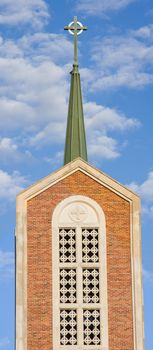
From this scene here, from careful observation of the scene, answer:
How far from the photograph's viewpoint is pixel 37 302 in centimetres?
4959

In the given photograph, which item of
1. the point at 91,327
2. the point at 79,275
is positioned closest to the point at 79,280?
the point at 79,275

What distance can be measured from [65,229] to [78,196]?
5.65 ft

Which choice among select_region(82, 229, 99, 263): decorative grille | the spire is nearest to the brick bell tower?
select_region(82, 229, 99, 263): decorative grille

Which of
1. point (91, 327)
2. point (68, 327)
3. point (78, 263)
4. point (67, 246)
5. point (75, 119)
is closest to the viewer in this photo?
point (68, 327)

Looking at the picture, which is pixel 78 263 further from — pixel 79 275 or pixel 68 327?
pixel 68 327

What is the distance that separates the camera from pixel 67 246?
2002 inches

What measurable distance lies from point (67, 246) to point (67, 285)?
188 cm

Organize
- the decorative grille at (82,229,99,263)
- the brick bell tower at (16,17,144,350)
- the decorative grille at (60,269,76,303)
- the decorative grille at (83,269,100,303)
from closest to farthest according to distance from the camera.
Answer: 1. the brick bell tower at (16,17,144,350)
2. the decorative grille at (60,269,76,303)
3. the decorative grille at (83,269,100,303)
4. the decorative grille at (82,229,99,263)

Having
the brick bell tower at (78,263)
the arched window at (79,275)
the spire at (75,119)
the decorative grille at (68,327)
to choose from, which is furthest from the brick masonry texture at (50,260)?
the spire at (75,119)

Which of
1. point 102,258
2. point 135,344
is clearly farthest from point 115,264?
point 135,344

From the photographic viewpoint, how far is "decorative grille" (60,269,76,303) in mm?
49906

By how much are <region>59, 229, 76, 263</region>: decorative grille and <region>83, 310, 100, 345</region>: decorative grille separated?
2639 mm

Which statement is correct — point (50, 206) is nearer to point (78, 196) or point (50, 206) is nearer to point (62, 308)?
A: point (78, 196)

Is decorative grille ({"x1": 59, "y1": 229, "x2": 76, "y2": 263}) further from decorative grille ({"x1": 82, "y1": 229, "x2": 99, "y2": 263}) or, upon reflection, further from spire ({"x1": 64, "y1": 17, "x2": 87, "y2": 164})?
spire ({"x1": 64, "y1": 17, "x2": 87, "y2": 164})
